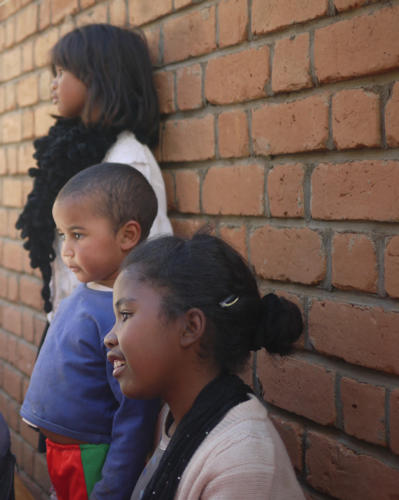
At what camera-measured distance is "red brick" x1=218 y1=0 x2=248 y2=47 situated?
197 centimetres

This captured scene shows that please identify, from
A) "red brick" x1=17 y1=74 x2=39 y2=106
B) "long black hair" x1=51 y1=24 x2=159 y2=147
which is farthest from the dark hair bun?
"red brick" x1=17 y1=74 x2=39 y2=106

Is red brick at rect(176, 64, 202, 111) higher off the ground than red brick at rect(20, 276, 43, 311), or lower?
higher

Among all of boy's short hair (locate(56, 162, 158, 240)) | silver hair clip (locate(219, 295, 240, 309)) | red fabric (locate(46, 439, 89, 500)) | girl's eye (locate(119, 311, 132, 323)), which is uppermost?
boy's short hair (locate(56, 162, 158, 240))

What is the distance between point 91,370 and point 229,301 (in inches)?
20.7

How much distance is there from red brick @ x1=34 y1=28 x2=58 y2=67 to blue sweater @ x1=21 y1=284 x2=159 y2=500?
179cm

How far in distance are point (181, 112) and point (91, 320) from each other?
92 centimetres

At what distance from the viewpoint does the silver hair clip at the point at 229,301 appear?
1.45 m

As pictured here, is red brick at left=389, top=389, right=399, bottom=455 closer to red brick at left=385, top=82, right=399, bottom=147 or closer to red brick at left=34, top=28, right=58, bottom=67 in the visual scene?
red brick at left=385, top=82, right=399, bottom=147

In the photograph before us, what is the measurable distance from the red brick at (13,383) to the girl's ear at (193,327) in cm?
235

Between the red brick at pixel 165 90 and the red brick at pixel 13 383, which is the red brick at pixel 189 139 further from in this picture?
the red brick at pixel 13 383

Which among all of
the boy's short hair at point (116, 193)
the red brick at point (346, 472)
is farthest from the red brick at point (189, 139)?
the red brick at point (346, 472)

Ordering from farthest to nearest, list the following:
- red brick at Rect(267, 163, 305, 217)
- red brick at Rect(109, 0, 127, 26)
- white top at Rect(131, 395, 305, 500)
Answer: red brick at Rect(109, 0, 127, 26)
red brick at Rect(267, 163, 305, 217)
white top at Rect(131, 395, 305, 500)

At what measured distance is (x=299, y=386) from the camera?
182 cm

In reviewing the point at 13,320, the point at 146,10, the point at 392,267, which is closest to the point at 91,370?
the point at 392,267
